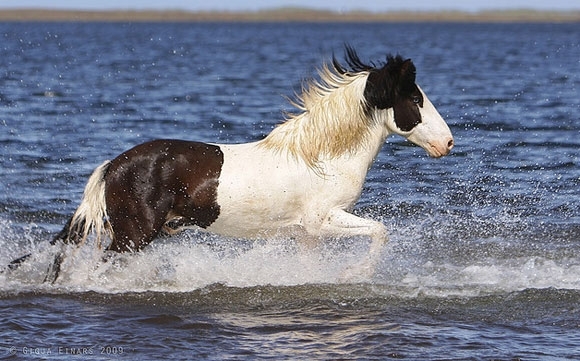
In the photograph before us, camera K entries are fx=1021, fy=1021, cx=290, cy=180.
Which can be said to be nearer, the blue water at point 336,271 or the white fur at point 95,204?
the blue water at point 336,271

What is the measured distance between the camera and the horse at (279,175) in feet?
27.0

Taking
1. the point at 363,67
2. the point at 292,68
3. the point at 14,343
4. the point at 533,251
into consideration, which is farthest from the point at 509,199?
the point at 292,68

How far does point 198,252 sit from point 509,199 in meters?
4.75

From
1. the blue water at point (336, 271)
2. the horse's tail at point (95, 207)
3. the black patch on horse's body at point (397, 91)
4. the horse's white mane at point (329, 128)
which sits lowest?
the blue water at point (336, 271)

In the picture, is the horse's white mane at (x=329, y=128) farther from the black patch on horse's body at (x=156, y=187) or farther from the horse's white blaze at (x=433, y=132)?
the black patch on horse's body at (x=156, y=187)

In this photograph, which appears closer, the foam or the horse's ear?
the horse's ear

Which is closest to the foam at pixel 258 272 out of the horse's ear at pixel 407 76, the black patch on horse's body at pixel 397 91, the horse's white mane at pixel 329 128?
the horse's white mane at pixel 329 128

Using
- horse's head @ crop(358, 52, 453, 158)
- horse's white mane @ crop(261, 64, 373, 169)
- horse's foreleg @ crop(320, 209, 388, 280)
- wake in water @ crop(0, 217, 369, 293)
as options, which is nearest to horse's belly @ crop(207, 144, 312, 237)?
horse's white mane @ crop(261, 64, 373, 169)

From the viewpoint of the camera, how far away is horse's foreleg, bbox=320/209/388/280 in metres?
8.15

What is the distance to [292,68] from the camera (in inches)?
1690

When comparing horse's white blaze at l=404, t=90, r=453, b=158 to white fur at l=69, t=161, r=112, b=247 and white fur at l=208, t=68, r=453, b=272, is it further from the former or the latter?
white fur at l=69, t=161, r=112, b=247

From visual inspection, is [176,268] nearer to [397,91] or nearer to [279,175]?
[279,175]

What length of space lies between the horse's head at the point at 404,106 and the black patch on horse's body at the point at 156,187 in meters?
1.39

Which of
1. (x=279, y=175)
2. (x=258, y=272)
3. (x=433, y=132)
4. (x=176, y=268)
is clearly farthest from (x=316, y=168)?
(x=176, y=268)
